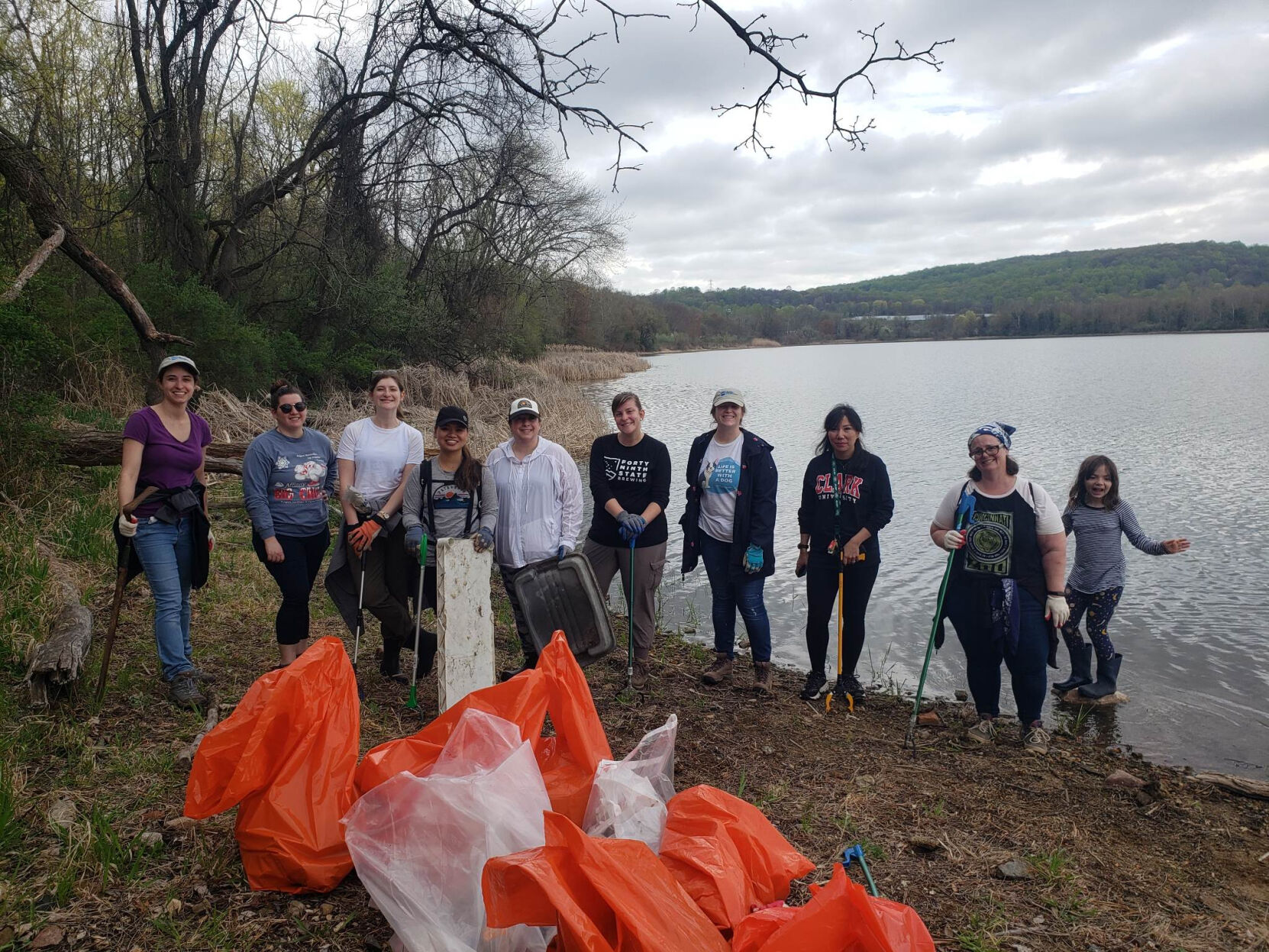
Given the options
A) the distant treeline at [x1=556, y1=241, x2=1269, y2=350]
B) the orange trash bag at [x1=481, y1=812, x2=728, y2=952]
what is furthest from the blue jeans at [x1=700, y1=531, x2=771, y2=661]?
the distant treeline at [x1=556, y1=241, x2=1269, y2=350]

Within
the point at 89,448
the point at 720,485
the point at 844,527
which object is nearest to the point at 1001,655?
the point at 844,527

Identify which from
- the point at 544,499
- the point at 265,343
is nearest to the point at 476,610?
the point at 544,499

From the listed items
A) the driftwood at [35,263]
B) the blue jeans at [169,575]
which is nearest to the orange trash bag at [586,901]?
the blue jeans at [169,575]

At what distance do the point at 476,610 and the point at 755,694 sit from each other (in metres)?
2.12

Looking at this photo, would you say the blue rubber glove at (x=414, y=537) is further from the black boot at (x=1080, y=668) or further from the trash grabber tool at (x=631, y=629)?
the black boot at (x=1080, y=668)

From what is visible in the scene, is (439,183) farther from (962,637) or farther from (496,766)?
(496,766)

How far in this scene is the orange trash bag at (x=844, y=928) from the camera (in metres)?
1.93

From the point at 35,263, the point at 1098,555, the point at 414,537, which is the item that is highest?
the point at 35,263

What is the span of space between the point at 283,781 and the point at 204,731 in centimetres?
164

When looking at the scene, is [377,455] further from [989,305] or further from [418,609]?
[989,305]

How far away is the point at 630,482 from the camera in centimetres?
511

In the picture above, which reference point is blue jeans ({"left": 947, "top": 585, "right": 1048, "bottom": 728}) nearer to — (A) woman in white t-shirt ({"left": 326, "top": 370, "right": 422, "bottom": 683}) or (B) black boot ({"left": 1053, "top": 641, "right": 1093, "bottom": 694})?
(B) black boot ({"left": 1053, "top": 641, "right": 1093, "bottom": 694})

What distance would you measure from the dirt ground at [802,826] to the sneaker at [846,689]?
0.12 metres

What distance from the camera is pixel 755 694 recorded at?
5.34 meters
